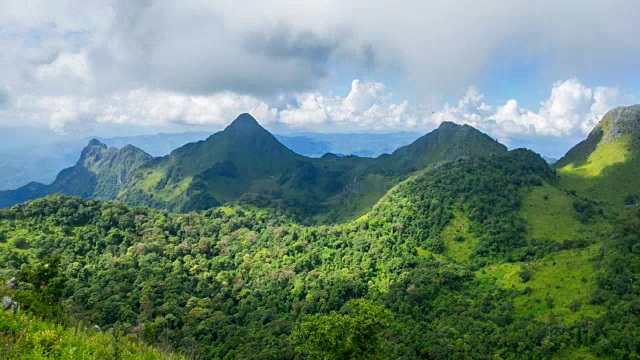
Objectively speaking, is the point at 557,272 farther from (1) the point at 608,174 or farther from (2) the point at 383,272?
(1) the point at 608,174

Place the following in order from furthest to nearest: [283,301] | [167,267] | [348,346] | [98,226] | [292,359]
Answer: [98,226] → [167,267] → [283,301] → [292,359] → [348,346]

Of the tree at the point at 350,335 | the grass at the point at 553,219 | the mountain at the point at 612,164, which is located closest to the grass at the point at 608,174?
the mountain at the point at 612,164

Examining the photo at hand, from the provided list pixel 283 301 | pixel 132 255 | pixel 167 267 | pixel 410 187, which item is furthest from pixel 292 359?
pixel 410 187

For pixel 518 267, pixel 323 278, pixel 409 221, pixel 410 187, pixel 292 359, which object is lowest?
pixel 292 359

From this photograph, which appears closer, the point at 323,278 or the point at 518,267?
the point at 518,267

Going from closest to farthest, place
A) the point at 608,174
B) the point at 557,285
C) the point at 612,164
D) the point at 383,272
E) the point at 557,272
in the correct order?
the point at 557,285 < the point at 557,272 < the point at 383,272 < the point at 608,174 < the point at 612,164

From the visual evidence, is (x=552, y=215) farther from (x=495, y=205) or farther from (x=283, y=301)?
(x=283, y=301)

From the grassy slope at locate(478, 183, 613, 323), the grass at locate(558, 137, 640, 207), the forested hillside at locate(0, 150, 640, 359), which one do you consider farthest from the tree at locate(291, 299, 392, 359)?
the grass at locate(558, 137, 640, 207)

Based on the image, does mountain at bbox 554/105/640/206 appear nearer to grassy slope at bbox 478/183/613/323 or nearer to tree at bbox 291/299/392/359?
grassy slope at bbox 478/183/613/323

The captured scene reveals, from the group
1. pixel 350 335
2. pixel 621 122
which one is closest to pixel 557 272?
pixel 350 335
